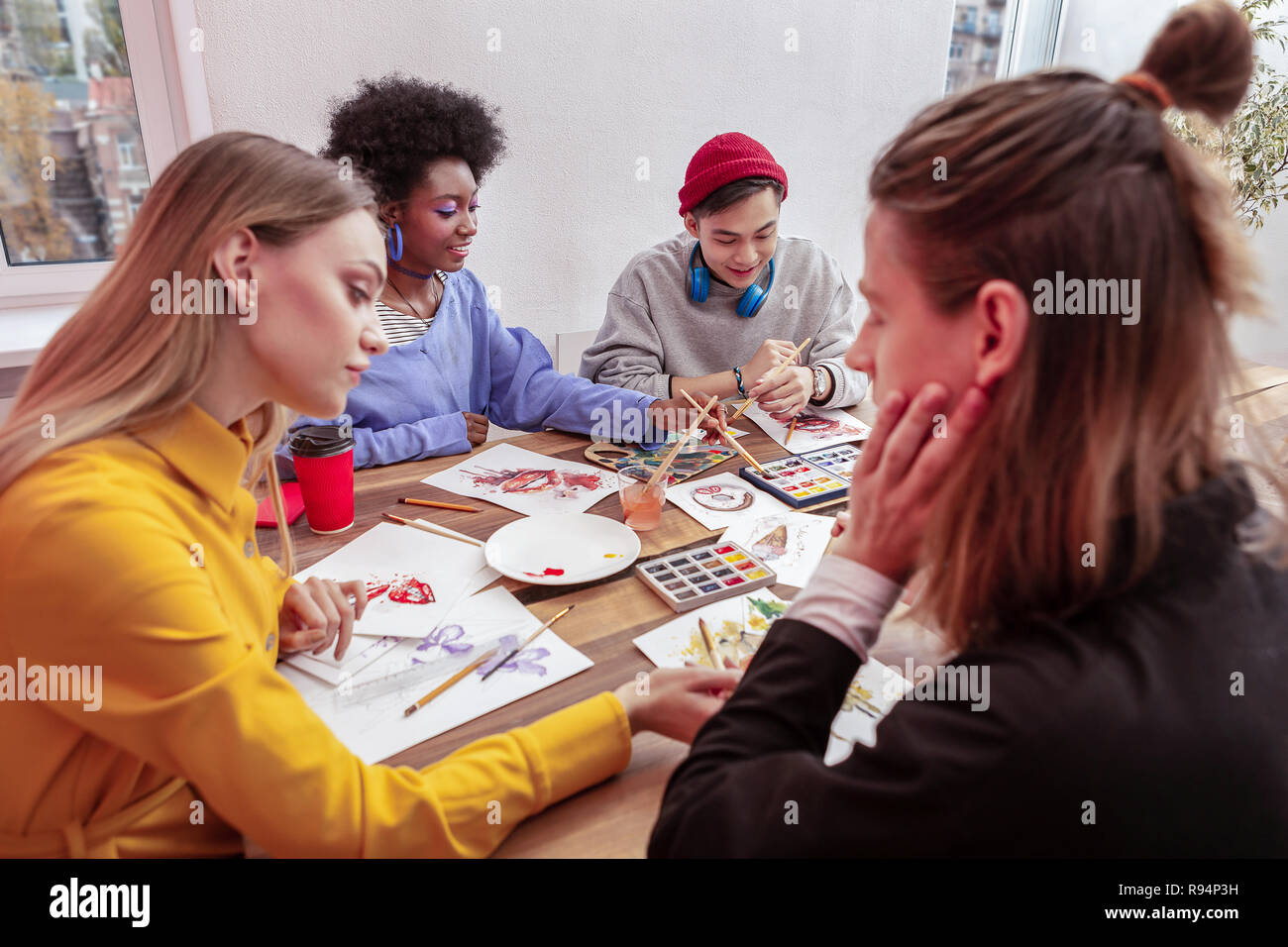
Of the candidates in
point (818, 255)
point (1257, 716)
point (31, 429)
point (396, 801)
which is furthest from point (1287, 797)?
point (818, 255)

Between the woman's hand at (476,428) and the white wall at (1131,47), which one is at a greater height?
the white wall at (1131,47)

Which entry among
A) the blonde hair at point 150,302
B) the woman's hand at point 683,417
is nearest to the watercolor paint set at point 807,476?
the woman's hand at point 683,417

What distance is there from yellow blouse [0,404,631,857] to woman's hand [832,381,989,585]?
12.5 inches

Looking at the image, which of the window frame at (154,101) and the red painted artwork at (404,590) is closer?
the red painted artwork at (404,590)

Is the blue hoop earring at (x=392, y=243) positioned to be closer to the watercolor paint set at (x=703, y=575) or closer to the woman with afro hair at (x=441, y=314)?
the woman with afro hair at (x=441, y=314)

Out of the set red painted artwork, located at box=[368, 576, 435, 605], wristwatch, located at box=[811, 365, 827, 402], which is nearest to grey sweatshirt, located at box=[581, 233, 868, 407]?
wristwatch, located at box=[811, 365, 827, 402]

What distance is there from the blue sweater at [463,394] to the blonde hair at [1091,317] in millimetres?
1121

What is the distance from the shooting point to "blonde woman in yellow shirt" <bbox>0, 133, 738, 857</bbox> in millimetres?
678

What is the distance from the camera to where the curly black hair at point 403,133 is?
191cm

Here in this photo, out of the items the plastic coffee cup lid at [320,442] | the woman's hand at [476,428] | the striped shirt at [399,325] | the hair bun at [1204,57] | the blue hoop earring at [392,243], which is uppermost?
the hair bun at [1204,57]

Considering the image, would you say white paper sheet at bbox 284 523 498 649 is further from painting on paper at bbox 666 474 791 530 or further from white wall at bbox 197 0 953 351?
white wall at bbox 197 0 953 351

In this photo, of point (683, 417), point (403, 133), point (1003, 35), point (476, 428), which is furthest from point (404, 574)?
point (1003, 35)

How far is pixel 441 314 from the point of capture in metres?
1.97

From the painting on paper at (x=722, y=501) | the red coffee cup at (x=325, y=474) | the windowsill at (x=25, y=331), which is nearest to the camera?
the red coffee cup at (x=325, y=474)
